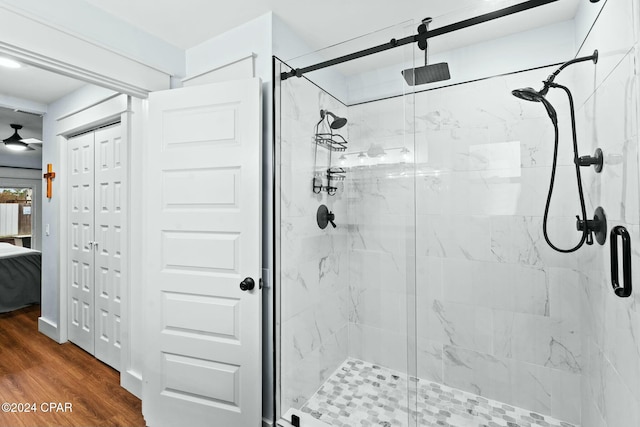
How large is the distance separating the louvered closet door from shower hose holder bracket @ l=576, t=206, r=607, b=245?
283 centimetres

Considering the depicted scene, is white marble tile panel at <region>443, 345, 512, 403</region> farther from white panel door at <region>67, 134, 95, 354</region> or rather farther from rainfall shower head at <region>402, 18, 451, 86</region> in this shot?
white panel door at <region>67, 134, 95, 354</region>

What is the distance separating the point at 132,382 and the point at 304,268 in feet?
5.28

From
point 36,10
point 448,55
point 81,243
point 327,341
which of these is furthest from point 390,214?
point 81,243

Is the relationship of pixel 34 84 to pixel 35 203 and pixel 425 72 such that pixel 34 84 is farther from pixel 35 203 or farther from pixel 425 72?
pixel 35 203

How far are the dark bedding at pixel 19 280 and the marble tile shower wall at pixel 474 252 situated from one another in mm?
4767

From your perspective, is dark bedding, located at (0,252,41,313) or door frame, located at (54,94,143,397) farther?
dark bedding, located at (0,252,41,313)

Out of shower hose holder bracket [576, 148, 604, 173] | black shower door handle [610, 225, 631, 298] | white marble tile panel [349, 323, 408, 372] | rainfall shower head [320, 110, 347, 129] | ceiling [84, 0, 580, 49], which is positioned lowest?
white marble tile panel [349, 323, 408, 372]

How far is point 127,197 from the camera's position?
2.32 meters

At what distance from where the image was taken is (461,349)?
1776mm

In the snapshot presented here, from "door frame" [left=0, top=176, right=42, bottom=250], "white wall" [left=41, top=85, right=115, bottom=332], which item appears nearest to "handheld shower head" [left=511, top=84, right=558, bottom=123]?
"white wall" [left=41, top=85, right=115, bottom=332]

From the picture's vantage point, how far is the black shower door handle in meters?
1.00

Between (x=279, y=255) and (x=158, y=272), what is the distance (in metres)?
0.74

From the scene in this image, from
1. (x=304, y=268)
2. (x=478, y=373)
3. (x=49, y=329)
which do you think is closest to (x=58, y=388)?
(x=49, y=329)

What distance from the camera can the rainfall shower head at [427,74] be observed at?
1.53m
